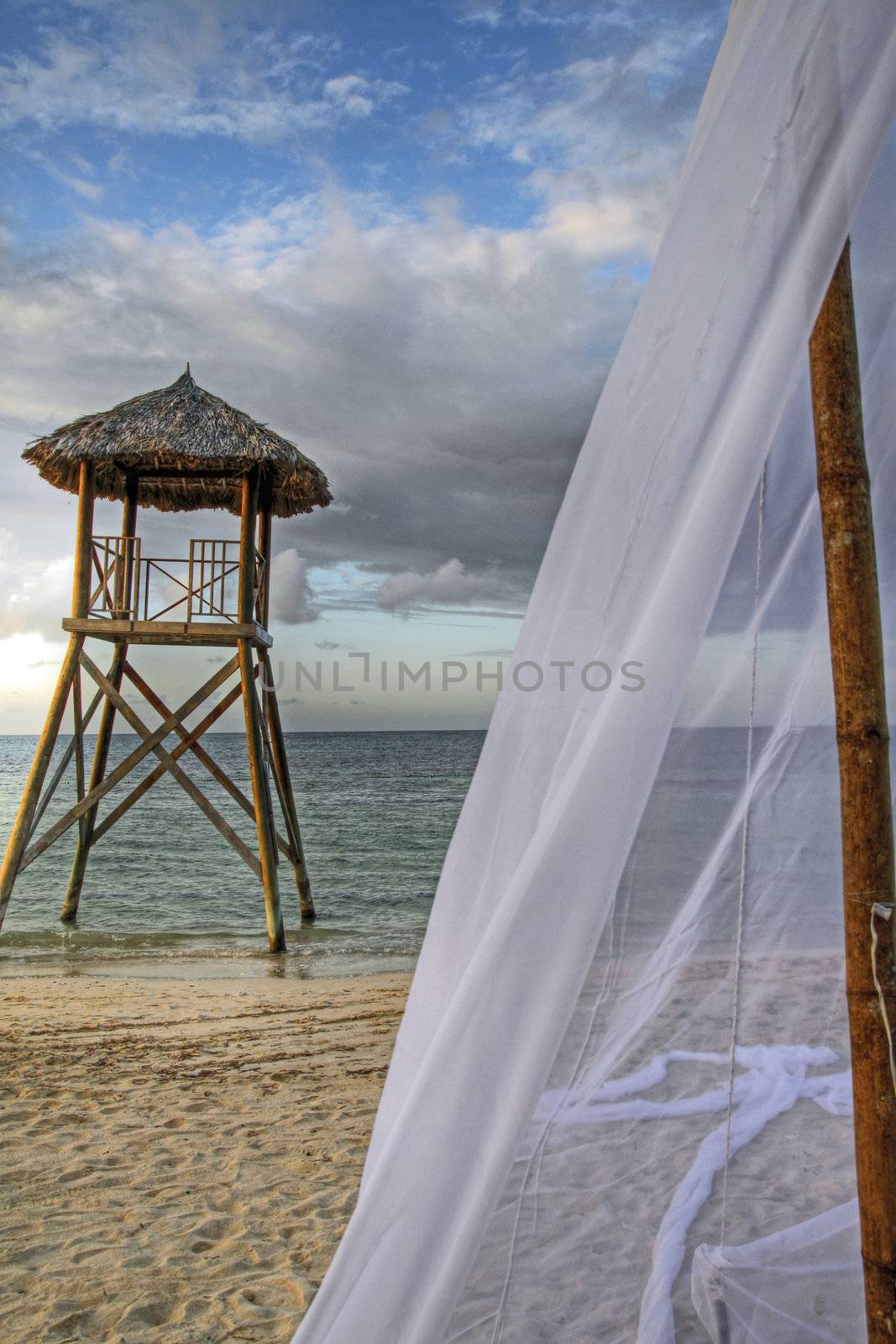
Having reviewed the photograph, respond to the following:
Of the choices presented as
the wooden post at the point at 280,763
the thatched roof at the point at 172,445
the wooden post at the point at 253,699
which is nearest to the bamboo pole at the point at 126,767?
the wooden post at the point at 253,699

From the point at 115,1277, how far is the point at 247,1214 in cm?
50

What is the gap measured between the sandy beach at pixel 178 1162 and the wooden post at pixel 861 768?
5.30 ft

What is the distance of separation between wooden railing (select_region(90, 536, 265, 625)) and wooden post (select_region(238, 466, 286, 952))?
5.5 inches

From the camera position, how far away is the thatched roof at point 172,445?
748cm

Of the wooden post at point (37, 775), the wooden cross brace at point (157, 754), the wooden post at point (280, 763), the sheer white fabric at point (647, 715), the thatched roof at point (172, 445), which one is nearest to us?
the sheer white fabric at point (647, 715)

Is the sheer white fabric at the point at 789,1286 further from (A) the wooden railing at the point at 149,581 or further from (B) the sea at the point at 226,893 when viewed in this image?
(A) the wooden railing at the point at 149,581

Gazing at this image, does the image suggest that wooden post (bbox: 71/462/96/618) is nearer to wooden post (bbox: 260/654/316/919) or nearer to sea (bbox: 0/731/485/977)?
wooden post (bbox: 260/654/316/919)

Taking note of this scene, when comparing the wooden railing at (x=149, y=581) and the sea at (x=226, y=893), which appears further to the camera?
the sea at (x=226, y=893)

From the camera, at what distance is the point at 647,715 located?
1.31 metres

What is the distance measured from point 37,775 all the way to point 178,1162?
4.93 meters

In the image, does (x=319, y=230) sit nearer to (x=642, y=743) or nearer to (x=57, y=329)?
(x=57, y=329)

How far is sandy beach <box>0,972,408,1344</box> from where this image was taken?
2.35 metres

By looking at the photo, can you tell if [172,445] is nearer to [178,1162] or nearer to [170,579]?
[170,579]

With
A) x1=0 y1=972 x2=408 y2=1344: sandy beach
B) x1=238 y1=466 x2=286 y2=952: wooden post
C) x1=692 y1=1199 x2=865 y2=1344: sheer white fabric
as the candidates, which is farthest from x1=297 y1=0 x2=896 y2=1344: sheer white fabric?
x1=238 y1=466 x2=286 y2=952: wooden post
